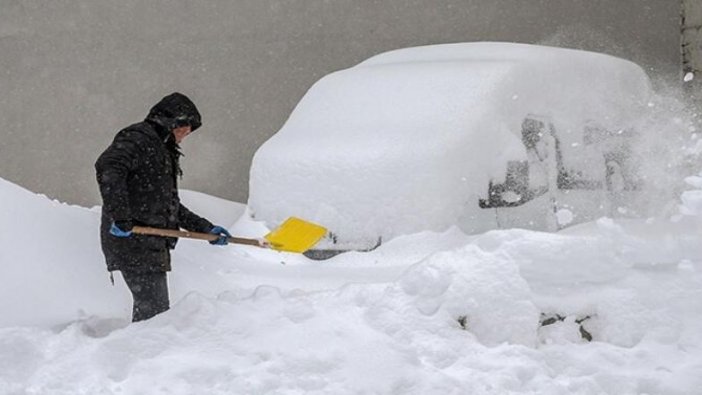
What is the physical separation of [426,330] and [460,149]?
2436 millimetres

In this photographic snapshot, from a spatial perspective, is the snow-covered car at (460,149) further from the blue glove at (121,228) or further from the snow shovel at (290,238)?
the blue glove at (121,228)

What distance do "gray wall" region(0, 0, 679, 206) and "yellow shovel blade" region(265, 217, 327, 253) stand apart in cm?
714

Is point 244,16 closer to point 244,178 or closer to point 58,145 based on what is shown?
point 244,178

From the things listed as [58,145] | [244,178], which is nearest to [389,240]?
[244,178]

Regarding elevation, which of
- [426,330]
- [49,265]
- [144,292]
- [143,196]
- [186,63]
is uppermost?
[186,63]

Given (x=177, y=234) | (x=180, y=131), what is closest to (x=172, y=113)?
(x=180, y=131)

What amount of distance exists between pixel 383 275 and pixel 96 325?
1.77 meters

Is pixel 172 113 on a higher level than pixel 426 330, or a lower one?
higher

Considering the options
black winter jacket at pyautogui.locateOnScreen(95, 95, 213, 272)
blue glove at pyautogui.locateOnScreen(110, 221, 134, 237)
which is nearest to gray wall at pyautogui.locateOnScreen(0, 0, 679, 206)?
black winter jacket at pyautogui.locateOnScreen(95, 95, 213, 272)

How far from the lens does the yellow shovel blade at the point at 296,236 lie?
496cm

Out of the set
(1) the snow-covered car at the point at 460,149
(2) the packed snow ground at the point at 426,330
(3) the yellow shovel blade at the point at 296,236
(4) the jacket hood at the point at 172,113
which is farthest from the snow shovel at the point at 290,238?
(1) the snow-covered car at the point at 460,149

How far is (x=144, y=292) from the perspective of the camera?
453cm

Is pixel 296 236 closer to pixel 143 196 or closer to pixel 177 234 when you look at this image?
pixel 177 234

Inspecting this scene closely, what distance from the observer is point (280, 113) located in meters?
12.3
